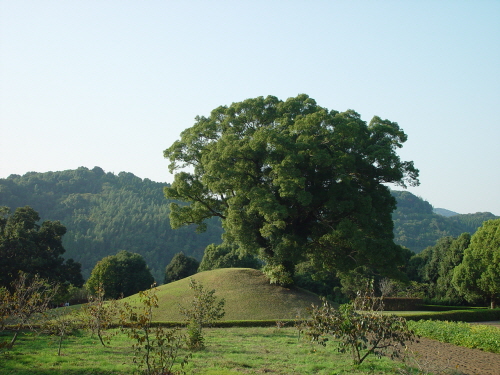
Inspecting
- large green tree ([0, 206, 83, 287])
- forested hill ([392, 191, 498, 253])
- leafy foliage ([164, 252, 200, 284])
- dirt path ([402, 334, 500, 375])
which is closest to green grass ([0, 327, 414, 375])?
dirt path ([402, 334, 500, 375])

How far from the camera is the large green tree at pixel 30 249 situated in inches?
1323

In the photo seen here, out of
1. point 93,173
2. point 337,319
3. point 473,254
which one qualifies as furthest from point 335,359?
point 93,173

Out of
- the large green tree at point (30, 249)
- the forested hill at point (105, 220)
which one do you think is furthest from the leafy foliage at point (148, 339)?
the forested hill at point (105, 220)

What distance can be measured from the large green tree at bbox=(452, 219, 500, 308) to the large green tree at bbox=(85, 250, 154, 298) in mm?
32048

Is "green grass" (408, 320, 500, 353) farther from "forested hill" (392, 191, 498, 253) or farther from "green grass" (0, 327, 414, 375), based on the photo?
"forested hill" (392, 191, 498, 253)

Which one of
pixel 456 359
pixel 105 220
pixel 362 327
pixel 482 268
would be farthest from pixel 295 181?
pixel 105 220

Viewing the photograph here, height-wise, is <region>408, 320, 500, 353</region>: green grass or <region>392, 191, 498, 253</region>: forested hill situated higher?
<region>392, 191, 498, 253</region>: forested hill

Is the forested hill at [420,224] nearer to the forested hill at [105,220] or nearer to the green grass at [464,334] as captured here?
the forested hill at [105,220]

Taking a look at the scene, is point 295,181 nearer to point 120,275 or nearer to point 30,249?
point 30,249

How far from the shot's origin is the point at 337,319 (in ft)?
30.7

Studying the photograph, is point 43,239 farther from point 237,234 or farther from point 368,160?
point 368,160

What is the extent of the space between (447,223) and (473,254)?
12887 cm

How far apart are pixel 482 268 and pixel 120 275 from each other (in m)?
35.8

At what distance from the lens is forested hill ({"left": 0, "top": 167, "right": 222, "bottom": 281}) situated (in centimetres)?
8638
